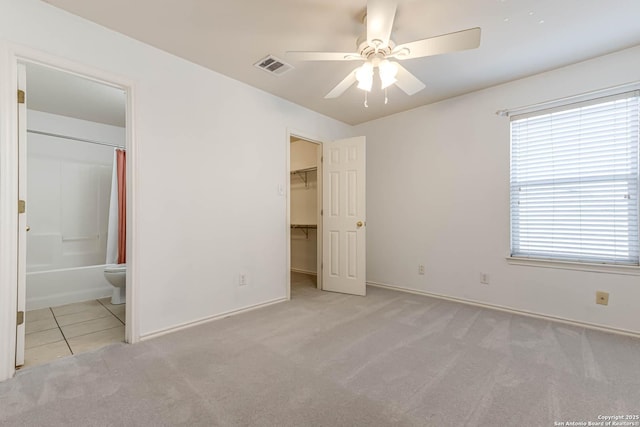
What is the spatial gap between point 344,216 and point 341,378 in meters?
2.27

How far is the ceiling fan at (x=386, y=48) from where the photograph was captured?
1.60m

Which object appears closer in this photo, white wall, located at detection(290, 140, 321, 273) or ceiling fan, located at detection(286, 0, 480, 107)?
ceiling fan, located at detection(286, 0, 480, 107)

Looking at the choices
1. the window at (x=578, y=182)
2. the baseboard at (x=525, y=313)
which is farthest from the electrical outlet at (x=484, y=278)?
the window at (x=578, y=182)

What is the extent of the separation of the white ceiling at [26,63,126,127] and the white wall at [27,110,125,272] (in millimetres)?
233

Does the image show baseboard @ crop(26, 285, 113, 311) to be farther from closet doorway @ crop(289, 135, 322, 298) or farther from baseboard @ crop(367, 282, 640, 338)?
baseboard @ crop(367, 282, 640, 338)

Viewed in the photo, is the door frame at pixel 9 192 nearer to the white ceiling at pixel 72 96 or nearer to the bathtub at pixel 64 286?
the white ceiling at pixel 72 96

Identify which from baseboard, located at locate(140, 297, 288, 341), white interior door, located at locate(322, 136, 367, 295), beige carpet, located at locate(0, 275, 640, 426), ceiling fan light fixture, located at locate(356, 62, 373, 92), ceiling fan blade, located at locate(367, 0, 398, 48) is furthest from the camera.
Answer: white interior door, located at locate(322, 136, 367, 295)

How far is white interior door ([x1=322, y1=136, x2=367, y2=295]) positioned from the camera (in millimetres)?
3602

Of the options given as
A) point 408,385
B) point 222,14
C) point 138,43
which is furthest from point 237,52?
point 408,385

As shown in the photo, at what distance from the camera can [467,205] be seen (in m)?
3.28

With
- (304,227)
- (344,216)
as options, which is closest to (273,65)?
(344,216)

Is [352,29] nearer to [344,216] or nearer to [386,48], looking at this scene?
[386,48]

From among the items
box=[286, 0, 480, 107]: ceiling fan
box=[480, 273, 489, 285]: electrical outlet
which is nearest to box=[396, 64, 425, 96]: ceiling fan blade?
box=[286, 0, 480, 107]: ceiling fan

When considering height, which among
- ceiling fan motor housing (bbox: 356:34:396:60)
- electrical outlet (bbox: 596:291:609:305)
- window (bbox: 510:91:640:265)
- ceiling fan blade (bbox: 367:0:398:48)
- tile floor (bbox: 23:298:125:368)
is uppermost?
ceiling fan blade (bbox: 367:0:398:48)
